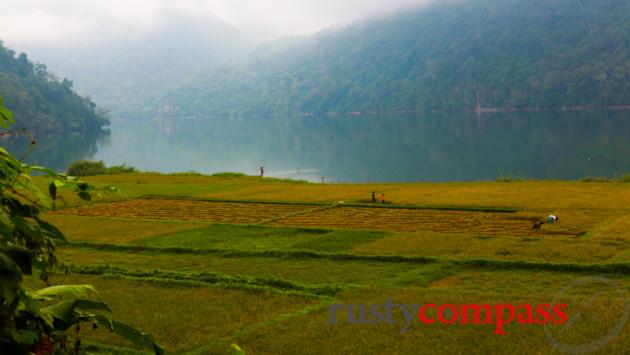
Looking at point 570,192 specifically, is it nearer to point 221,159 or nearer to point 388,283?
point 388,283

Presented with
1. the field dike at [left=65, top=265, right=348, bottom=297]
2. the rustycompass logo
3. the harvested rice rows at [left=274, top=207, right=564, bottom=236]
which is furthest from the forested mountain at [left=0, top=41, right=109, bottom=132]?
the rustycompass logo

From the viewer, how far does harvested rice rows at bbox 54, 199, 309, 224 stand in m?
20.4

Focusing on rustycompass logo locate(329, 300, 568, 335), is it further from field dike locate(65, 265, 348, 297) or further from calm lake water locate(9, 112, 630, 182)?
calm lake water locate(9, 112, 630, 182)

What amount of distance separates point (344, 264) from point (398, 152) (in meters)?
A: 54.0

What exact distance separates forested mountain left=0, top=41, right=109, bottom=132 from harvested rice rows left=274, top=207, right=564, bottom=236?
91.4 metres

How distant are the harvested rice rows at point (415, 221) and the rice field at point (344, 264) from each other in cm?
6

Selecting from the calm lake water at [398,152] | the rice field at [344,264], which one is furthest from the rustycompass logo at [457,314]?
the calm lake water at [398,152]

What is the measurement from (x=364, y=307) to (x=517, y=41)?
6977 inches

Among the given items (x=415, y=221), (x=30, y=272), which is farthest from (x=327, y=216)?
(x=30, y=272)

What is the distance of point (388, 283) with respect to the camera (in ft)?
34.7

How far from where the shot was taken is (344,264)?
12656mm

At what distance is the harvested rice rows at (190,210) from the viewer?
802 inches

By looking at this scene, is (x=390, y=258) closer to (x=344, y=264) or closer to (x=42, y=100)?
(x=344, y=264)

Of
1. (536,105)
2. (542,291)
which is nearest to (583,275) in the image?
(542,291)
